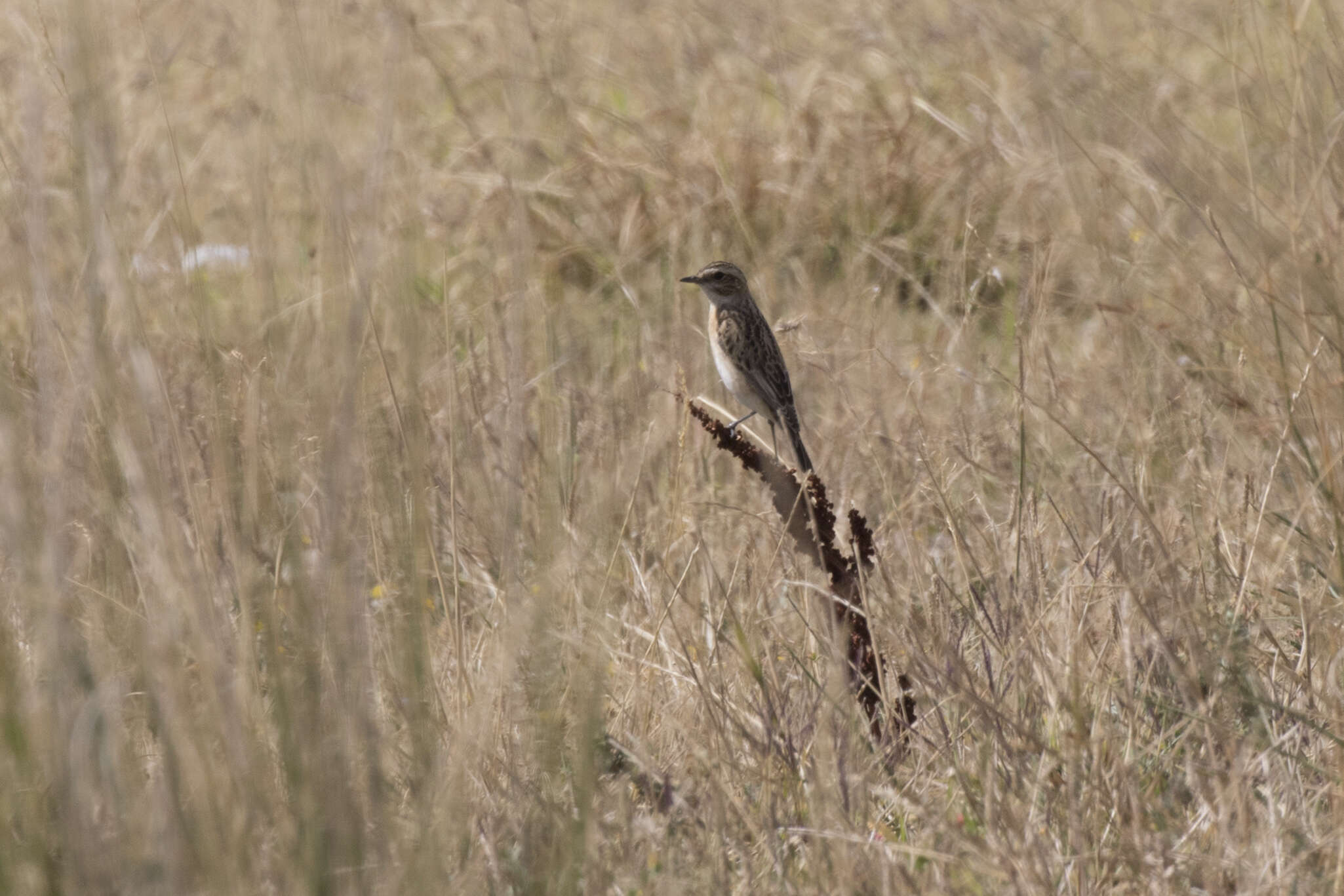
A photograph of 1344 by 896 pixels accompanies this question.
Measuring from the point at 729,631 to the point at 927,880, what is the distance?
44.6 inches

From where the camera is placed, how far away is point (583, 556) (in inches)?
87.0

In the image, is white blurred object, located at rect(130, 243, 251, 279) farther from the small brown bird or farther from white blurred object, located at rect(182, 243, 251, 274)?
the small brown bird

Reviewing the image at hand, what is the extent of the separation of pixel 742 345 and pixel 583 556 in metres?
2.79

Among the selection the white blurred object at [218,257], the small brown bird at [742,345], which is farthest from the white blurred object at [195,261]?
the small brown bird at [742,345]

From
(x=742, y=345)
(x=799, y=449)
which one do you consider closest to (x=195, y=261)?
(x=799, y=449)

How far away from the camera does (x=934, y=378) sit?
493 centimetres

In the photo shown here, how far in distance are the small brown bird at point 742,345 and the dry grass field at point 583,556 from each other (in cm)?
18

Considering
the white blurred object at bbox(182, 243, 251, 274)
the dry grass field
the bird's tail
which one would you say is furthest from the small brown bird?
the white blurred object at bbox(182, 243, 251, 274)

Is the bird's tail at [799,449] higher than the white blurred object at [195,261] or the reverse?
the reverse

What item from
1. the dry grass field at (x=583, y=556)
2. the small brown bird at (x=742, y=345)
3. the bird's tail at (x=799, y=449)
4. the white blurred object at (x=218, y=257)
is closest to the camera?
the dry grass field at (x=583, y=556)

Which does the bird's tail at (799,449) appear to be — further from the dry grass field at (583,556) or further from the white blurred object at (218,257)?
the white blurred object at (218,257)

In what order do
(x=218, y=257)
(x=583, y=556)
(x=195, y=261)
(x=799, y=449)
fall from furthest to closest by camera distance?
1. (x=218, y=257)
2. (x=799, y=449)
3. (x=583, y=556)
4. (x=195, y=261)

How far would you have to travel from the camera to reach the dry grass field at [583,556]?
1.60 m

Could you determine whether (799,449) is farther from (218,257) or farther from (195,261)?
(195,261)
